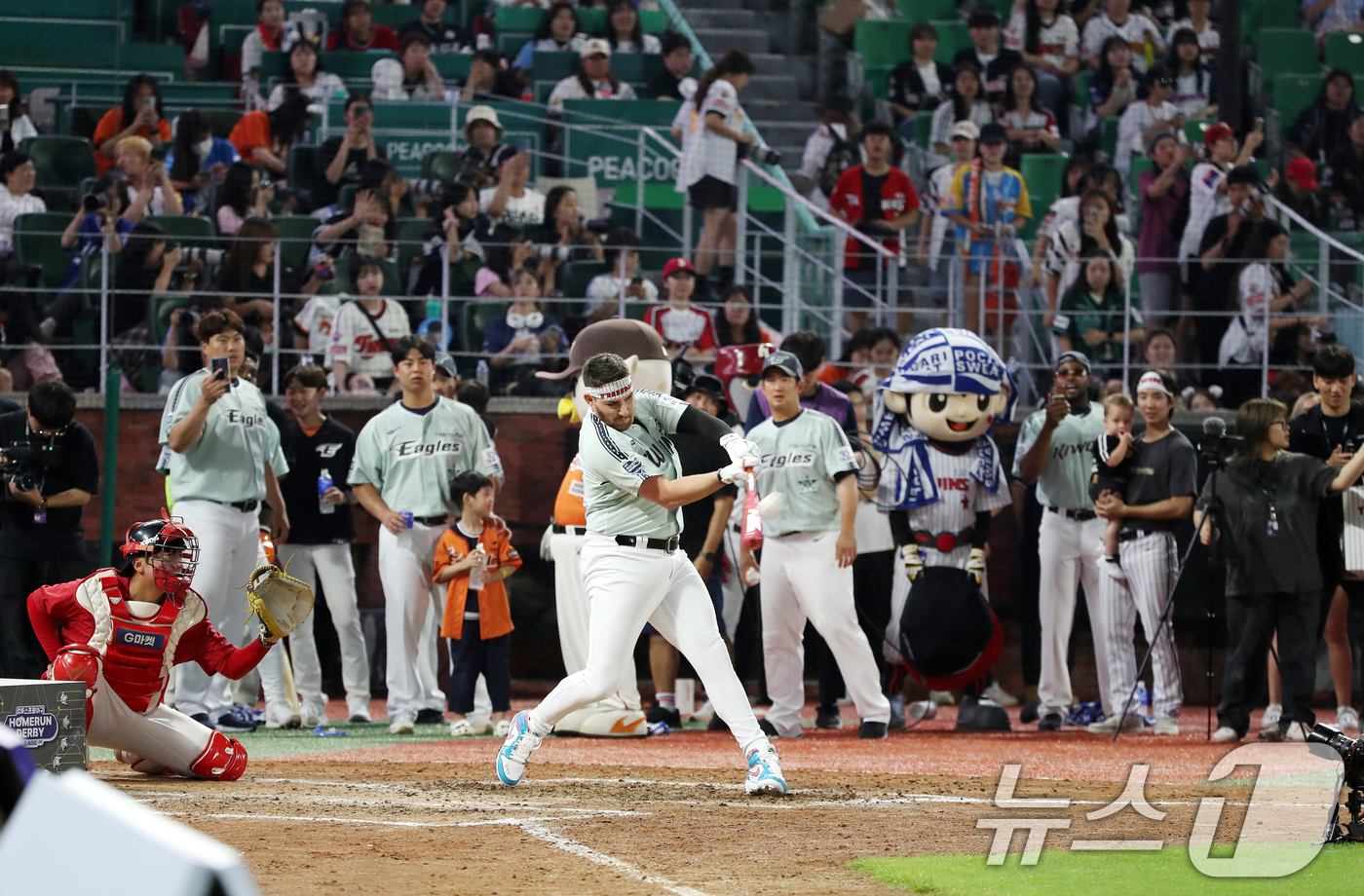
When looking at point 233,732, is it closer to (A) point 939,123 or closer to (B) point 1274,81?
(A) point 939,123

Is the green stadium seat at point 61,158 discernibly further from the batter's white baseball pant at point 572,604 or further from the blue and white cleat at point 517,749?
the blue and white cleat at point 517,749

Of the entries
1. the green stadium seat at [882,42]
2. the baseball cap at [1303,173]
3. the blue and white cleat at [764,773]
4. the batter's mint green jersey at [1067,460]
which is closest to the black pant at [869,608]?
the batter's mint green jersey at [1067,460]

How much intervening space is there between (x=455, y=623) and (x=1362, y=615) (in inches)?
209

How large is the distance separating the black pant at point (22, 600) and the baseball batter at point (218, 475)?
0.74m

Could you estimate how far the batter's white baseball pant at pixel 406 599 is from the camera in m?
10.2

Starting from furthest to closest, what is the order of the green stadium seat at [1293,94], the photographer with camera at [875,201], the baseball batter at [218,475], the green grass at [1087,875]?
the green stadium seat at [1293,94] < the photographer with camera at [875,201] < the baseball batter at [218,475] < the green grass at [1087,875]

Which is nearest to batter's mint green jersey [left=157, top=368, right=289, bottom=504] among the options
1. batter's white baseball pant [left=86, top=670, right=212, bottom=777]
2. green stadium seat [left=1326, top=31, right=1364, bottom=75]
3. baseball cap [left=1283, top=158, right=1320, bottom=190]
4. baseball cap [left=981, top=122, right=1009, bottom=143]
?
batter's white baseball pant [left=86, top=670, right=212, bottom=777]

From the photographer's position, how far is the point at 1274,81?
17922mm

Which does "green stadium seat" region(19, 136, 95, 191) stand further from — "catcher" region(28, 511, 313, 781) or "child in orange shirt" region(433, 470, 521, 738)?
"catcher" region(28, 511, 313, 781)

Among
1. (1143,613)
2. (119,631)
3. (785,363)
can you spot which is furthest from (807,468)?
(119,631)

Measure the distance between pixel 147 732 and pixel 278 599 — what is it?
84 cm

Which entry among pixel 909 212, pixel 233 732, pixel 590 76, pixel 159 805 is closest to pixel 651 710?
pixel 233 732

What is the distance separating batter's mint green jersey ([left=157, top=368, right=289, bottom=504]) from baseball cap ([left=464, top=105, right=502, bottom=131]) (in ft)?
19.9

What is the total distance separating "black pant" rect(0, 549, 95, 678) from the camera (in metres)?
9.57
